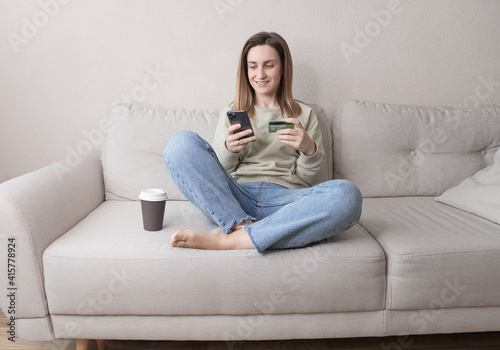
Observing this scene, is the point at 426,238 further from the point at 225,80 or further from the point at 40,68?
the point at 40,68

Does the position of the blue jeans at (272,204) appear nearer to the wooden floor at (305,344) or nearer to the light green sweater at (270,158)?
the light green sweater at (270,158)

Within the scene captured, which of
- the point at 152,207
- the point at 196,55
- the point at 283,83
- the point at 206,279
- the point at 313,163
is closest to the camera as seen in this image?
the point at 206,279

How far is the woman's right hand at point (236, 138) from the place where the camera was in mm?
1361

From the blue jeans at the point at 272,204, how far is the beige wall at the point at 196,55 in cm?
71

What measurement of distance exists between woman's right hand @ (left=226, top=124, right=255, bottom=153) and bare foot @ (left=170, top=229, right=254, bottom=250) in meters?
0.34

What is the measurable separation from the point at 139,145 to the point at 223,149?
42 centimetres

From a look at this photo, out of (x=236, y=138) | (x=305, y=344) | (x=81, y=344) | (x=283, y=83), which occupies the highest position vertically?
(x=283, y=83)

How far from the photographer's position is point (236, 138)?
1368mm

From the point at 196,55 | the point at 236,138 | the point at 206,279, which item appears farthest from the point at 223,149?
the point at 196,55

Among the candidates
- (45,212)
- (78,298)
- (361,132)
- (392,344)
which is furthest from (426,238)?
(45,212)

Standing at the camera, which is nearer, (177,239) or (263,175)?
(177,239)

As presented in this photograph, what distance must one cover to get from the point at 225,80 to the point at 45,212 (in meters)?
1.02

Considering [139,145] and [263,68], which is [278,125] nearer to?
[263,68]

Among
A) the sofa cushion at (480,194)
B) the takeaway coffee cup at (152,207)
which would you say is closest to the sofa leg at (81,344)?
the takeaway coffee cup at (152,207)
